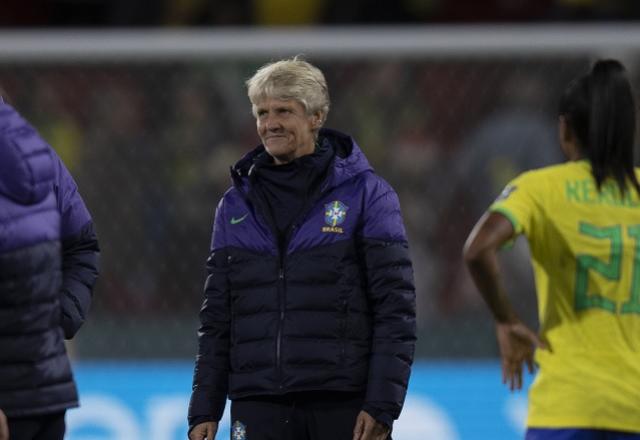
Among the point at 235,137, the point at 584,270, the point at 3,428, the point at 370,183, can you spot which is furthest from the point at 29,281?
the point at 235,137

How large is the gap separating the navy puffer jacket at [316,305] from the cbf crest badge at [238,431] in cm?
8

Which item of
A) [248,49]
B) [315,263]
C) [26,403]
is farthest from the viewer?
[248,49]

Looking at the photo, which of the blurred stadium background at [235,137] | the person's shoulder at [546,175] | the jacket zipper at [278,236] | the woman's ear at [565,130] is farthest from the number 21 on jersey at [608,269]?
the blurred stadium background at [235,137]

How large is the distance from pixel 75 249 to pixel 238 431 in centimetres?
67

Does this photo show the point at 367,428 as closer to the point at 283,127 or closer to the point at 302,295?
the point at 302,295

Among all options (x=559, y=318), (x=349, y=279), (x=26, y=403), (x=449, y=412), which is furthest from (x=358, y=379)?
(x=449, y=412)

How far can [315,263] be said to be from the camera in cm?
445

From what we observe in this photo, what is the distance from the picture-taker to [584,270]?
4211mm

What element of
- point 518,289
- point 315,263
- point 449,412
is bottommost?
point 449,412

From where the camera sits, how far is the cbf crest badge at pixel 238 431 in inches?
176

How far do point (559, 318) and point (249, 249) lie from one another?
86 cm

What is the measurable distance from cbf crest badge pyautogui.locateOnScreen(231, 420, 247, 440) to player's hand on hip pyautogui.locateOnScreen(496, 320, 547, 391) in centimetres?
72

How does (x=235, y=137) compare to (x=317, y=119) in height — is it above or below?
below

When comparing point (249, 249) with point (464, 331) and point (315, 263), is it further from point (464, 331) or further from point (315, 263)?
point (464, 331)
